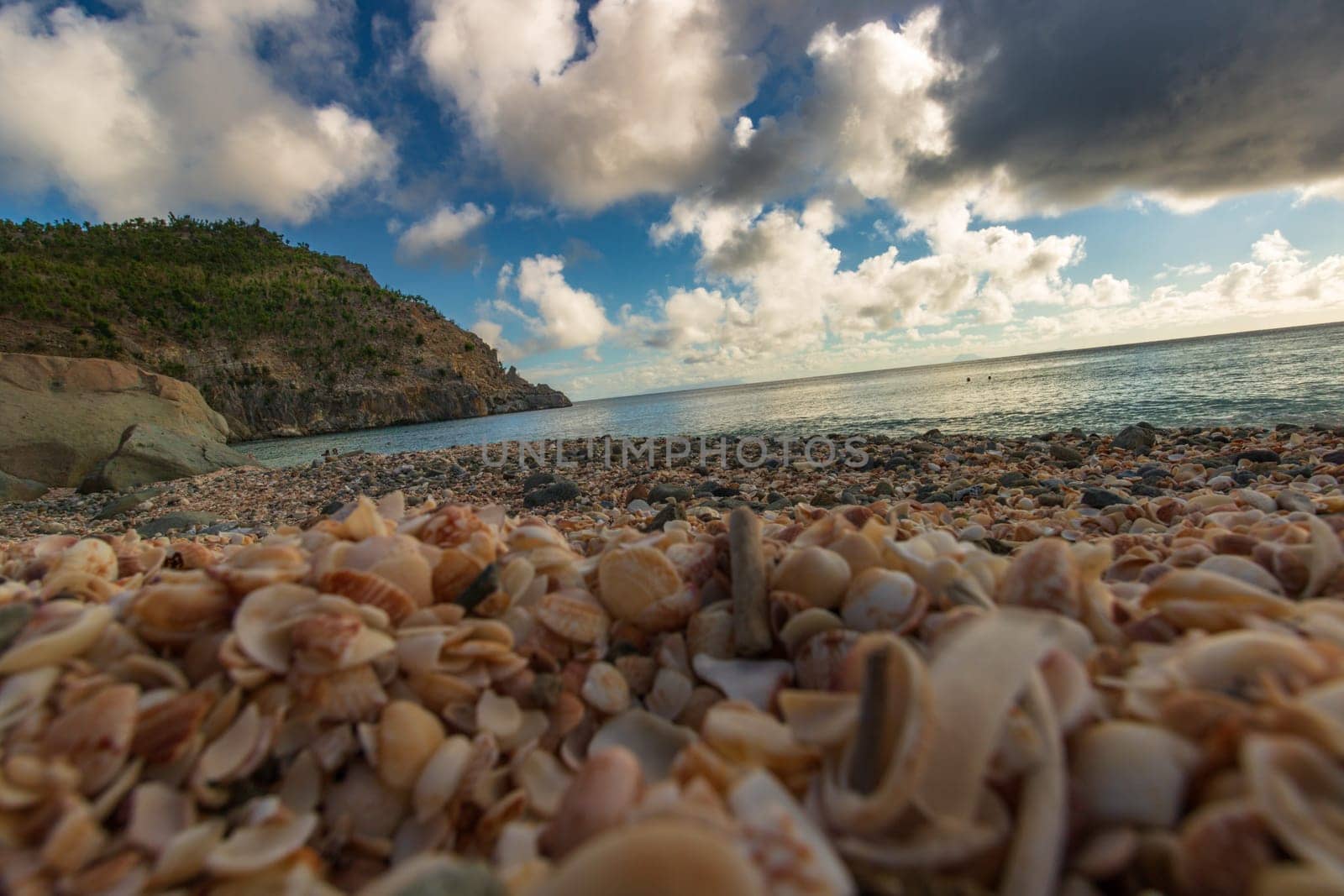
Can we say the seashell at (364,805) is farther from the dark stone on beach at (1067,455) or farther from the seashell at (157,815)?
the dark stone on beach at (1067,455)

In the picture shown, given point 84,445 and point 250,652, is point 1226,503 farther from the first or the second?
point 84,445

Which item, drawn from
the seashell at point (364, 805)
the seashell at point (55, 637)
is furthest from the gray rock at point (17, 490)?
the seashell at point (364, 805)

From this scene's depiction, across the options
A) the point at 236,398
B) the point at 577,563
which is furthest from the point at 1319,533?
the point at 236,398

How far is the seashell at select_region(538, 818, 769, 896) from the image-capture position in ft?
1.93

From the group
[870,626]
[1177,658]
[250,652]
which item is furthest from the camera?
[870,626]

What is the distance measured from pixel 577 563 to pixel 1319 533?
6.22 ft

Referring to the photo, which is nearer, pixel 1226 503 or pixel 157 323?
pixel 1226 503

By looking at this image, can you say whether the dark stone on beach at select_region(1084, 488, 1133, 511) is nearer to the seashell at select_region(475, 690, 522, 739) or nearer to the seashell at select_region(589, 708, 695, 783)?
the seashell at select_region(589, 708, 695, 783)

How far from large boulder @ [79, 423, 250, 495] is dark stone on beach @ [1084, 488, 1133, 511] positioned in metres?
14.2

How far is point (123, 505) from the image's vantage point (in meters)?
8.30

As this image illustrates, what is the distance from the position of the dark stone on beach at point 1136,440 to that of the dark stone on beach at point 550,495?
820cm

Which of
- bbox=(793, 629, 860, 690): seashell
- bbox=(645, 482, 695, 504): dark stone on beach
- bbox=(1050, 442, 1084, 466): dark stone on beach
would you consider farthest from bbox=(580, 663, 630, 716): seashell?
bbox=(1050, 442, 1084, 466): dark stone on beach

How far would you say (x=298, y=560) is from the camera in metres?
1.38

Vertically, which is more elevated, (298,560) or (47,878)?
(298,560)
